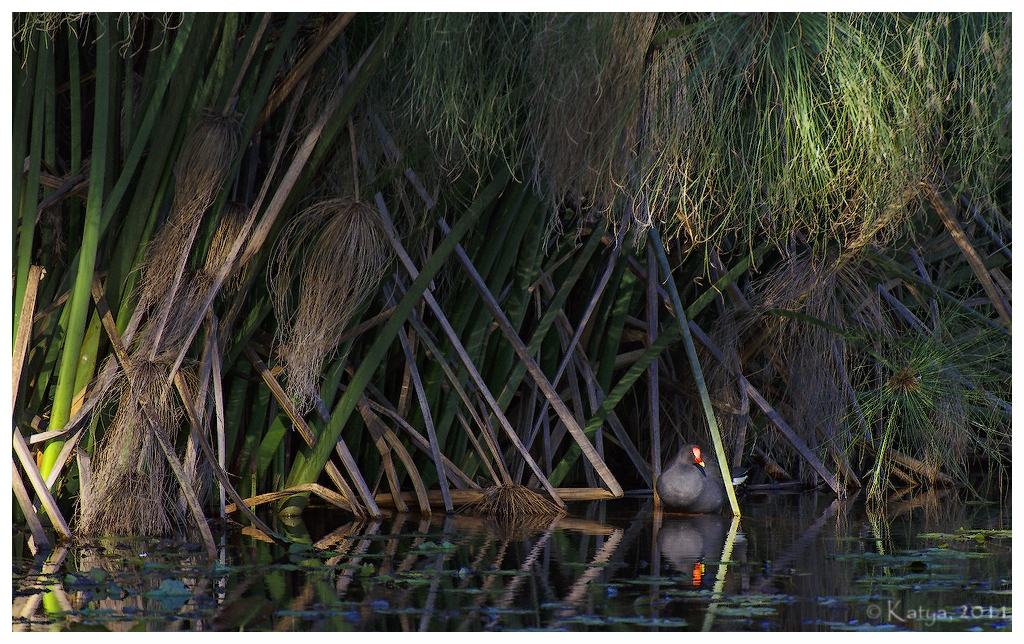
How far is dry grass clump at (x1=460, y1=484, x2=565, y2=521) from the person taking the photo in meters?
5.36

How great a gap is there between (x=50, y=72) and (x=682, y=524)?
3.30m

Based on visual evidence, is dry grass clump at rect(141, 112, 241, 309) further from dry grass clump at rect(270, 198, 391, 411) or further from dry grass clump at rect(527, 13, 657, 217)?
dry grass clump at rect(527, 13, 657, 217)

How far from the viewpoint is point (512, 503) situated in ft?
17.6

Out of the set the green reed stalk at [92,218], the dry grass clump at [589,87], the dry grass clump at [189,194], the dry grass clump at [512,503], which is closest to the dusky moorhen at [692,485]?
the dry grass clump at [512,503]

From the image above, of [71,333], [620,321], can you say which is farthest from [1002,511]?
[71,333]

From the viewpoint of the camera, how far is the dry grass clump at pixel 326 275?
4.64 metres

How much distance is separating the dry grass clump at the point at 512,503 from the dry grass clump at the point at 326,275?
3.47 ft

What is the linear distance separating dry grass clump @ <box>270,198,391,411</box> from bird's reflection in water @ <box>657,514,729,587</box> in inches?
61.8

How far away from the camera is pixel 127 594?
11.4 ft

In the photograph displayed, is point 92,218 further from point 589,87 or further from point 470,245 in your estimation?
point 589,87

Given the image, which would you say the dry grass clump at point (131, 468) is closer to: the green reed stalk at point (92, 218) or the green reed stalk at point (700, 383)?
the green reed stalk at point (92, 218)


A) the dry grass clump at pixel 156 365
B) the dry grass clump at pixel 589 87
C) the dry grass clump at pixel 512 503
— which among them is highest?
the dry grass clump at pixel 589 87

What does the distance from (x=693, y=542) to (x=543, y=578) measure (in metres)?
1.09

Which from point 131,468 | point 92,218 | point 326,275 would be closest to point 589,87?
point 326,275
